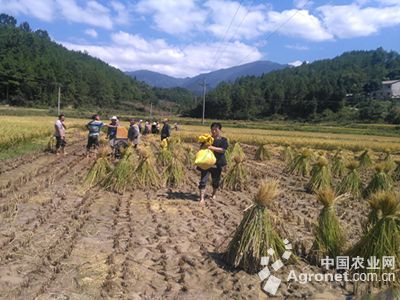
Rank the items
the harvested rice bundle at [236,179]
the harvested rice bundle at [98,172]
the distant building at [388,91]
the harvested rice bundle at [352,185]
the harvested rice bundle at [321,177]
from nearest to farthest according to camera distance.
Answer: the harvested rice bundle at [98,172] → the harvested rice bundle at [236,179] → the harvested rice bundle at [352,185] → the harvested rice bundle at [321,177] → the distant building at [388,91]

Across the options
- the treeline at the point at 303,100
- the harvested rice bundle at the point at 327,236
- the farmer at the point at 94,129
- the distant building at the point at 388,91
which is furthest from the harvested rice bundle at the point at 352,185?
the distant building at the point at 388,91

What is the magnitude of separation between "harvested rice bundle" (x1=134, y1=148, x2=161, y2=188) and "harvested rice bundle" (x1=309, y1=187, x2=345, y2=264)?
17.3ft

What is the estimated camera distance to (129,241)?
19.3 ft

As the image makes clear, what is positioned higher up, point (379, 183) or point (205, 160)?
point (205, 160)

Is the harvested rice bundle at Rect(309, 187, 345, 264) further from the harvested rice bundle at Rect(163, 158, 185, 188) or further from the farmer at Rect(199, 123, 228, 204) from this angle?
the harvested rice bundle at Rect(163, 158, 185, 188)

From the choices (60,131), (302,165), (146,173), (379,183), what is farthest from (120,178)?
(302,165)

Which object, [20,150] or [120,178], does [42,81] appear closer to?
[20,150]

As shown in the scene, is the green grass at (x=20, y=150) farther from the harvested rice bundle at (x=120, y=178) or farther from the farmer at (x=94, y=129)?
the harvested rice bundle at (x=120, y=178)

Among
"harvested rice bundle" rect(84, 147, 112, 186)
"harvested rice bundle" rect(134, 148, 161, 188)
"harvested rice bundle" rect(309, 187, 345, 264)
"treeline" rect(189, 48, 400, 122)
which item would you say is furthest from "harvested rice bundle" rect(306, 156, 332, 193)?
"treeline" rect(189, 48, 400, 122)

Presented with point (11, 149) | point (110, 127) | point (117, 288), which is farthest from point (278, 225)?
point (11, 149)

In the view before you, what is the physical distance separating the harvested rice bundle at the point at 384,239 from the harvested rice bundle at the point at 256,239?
3.15 ft

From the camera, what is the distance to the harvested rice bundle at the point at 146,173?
996 cm

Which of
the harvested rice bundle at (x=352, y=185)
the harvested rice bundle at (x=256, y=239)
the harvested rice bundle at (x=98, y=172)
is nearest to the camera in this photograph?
the harvested rice bundle at (x=256, y=239)

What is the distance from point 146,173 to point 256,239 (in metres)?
5.49
